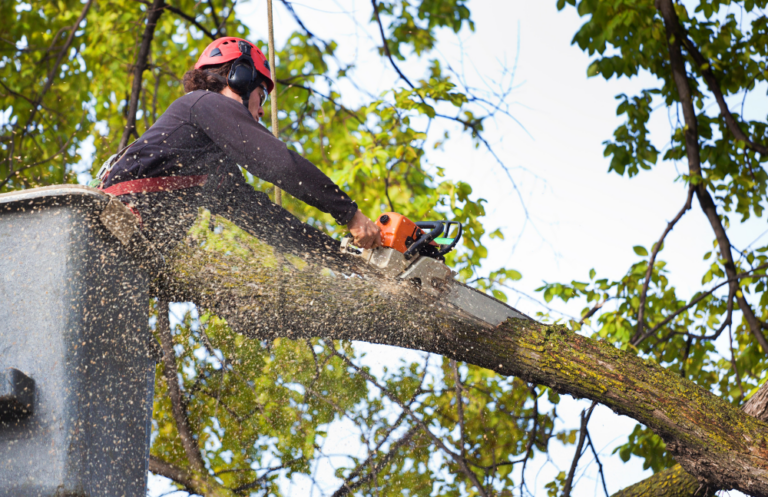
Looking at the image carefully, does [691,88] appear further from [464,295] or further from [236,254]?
[236,254]

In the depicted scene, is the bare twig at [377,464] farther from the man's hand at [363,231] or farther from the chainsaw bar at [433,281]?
the man's hand at [363,231]

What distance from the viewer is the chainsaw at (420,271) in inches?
104

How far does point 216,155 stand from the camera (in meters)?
2.72

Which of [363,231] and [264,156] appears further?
[363,231]

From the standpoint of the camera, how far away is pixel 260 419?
14.6 ft

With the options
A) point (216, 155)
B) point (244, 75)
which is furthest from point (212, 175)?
point (244, 75)

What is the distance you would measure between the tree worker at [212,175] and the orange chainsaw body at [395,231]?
49 mm

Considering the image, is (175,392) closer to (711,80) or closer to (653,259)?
(653,259)

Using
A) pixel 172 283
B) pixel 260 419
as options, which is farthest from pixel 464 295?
pixel 260 419

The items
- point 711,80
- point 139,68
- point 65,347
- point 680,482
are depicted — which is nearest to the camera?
point 65,347

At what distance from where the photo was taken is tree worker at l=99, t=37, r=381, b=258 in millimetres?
2512

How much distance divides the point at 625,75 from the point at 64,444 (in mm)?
5220

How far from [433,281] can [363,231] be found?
379mm

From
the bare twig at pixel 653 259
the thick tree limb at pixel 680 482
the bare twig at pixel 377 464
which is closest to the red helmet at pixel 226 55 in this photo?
the bare twig at pixel 377 464
